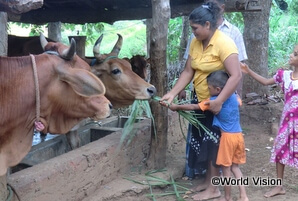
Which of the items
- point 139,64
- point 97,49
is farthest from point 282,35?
point 97,49

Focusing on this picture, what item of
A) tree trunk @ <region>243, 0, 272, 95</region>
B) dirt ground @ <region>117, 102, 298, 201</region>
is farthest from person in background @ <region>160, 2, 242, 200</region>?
tree trunk @ <region>243, 0, 272, 95</region>

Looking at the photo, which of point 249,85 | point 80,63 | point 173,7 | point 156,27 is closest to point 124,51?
point 249,85

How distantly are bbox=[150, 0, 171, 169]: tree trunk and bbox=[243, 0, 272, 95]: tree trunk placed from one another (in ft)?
11.2

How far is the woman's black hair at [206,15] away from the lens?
3951mm

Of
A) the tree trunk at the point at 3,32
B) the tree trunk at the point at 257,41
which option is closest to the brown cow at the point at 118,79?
the tree trunk at the point at 3,32

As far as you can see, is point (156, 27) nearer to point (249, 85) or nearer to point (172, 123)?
point (172, 123)

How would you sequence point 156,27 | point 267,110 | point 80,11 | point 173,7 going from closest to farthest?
point 156,27 < point 173,7 < point 80,11 < point 267,110

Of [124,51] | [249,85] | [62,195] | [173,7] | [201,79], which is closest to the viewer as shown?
[62,195]

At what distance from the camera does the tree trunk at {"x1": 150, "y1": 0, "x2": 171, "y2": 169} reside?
4648 millimetres

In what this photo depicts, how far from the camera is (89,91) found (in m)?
2.71

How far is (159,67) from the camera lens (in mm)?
4777

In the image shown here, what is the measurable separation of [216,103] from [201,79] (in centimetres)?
36

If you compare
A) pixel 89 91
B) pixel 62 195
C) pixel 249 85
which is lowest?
pixel 62 195

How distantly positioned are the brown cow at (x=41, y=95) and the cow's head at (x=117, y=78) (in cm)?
192
